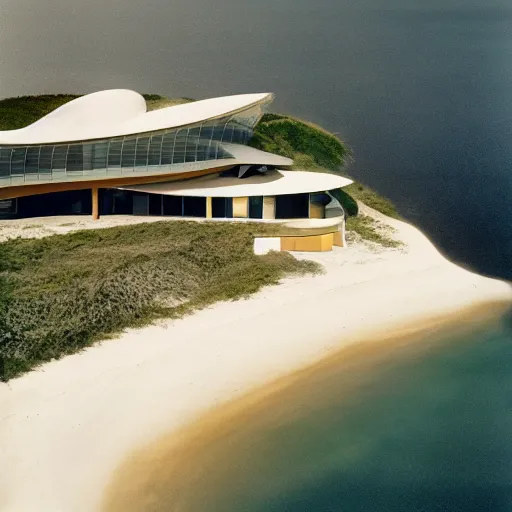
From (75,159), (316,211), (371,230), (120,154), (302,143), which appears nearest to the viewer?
(75,159)

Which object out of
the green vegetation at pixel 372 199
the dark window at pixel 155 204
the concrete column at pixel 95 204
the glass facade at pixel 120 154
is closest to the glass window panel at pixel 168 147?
the glass facade at pixel 120 154

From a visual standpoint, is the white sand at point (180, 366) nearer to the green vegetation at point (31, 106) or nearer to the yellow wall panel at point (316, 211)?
the yellow wall panel at point (316, 211)

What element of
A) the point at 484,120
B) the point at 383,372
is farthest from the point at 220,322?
the point at 484,120

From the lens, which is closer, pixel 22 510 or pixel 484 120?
pixel 22 510

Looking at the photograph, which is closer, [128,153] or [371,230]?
[128,153]

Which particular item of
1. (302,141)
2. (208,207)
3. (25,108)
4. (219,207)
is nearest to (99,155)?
(208,207)

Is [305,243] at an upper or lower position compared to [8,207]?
lower

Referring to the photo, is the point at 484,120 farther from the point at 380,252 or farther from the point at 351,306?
the point at 351,306

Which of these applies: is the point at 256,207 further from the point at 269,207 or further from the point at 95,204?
the point at 95,204
